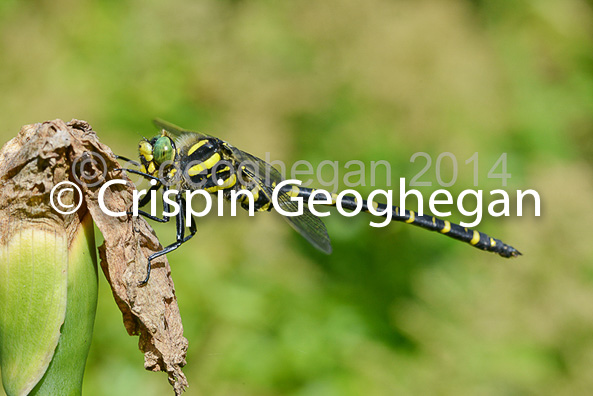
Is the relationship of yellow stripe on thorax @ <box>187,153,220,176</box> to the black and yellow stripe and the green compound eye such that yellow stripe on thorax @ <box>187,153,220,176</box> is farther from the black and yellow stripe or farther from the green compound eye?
the black and yellow stripe

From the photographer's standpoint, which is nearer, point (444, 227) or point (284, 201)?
point (284, 201)

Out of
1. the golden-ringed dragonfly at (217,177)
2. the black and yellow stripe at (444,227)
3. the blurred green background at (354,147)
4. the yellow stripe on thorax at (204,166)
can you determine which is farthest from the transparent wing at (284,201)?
the blurred green background at (354,147)

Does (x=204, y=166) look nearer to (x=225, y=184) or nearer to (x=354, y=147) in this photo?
(x=225, y=184)

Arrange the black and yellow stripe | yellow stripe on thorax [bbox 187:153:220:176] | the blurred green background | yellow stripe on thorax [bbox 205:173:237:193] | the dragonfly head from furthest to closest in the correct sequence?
the blurred green background, the black and yellow stripe, yellow stripe on thorax [bbox 205:173:237:193], yellow stripe on thorax [bbox 187:153:220:176], the dragonfly head

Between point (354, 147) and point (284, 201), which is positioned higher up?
point (354, 147)

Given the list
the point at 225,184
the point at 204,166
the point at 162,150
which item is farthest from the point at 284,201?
the point at 162,150

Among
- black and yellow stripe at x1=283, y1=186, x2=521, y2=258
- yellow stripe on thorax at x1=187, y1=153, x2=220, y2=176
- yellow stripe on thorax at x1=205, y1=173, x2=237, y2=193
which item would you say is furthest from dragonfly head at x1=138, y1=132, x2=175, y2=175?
black and yellow stripe at x1=283, y1=186, x2=521, y2=258

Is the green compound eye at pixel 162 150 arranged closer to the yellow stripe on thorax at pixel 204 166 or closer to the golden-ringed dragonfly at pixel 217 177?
the golden-ringed dragonfly at pixel 217 177
